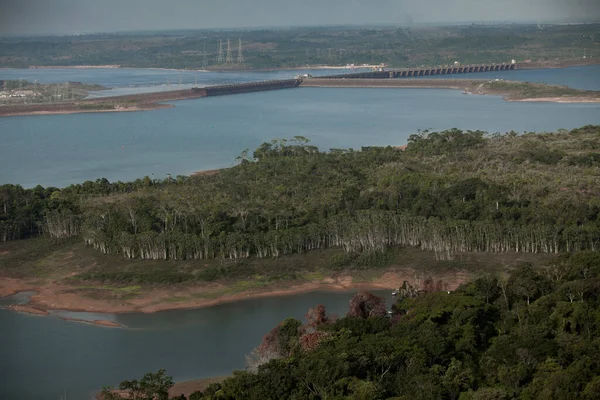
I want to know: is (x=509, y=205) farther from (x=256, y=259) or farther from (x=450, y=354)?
(x=450, y=354)

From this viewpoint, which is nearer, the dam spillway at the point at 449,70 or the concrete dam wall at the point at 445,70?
the concrete dam wall at the point at 445,70

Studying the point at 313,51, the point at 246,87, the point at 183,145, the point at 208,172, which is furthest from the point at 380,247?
the point at 313,51

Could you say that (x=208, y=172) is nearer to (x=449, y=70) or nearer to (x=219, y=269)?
(x=219, y=269)

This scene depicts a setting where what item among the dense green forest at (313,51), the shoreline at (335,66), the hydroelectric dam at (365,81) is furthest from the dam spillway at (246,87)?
the dense green forest at (313,51)

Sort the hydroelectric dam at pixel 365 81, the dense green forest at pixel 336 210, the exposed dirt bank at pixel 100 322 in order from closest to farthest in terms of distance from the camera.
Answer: the exposed dirt bank at pixel 100 322 < the dense green forest at pixel 336 210 < the hydroelectric dam at pixel 365 81

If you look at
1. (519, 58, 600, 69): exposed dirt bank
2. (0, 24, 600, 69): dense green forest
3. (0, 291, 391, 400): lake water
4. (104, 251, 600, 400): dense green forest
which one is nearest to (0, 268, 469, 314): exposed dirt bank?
(0, 291, 391, 400): lake water

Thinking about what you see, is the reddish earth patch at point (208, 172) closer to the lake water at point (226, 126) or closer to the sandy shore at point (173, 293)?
the lake water at point (226, 126)
